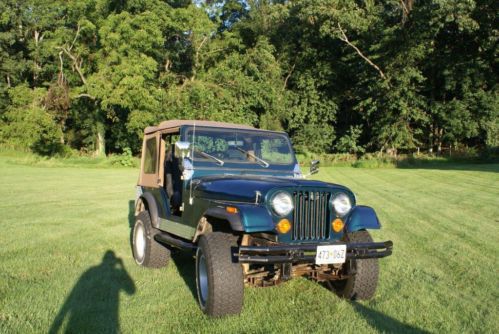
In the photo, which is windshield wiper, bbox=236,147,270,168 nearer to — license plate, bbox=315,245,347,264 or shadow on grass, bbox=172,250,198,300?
shadow on grass, bbox=172,250,198,300

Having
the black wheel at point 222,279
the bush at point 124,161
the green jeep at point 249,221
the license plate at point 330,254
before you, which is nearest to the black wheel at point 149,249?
the green jeep at point 249,221

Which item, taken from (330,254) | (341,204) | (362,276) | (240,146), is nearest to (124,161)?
(240,146)

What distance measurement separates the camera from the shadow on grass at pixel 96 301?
4.46m

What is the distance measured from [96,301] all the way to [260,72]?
35.5 m

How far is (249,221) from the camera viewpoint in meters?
4.46

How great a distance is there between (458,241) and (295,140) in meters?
32.8

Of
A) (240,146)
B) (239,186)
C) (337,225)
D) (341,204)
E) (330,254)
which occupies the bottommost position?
(330,254)

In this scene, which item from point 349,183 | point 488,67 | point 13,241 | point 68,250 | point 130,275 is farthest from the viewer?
point 488,67

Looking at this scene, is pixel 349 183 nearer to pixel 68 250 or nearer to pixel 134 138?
pixel 68 250

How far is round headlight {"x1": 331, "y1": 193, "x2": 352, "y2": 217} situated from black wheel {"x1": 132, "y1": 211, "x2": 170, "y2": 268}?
2655 mm

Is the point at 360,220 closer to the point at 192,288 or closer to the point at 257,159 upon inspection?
the point at 257,159

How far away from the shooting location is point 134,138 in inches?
1478

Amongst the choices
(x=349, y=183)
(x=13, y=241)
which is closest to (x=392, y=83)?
(x=349, y=183)

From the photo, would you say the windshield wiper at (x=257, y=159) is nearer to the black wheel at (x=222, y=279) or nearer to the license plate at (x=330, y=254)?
the black wheel at (x=222, y=279)
